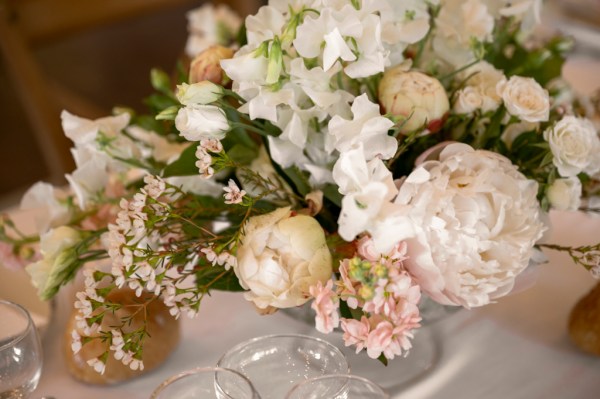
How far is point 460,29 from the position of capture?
0.77 meters

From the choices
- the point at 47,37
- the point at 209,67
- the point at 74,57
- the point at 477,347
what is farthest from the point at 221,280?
the point at 74,57

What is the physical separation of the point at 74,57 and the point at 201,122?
84.2 inches

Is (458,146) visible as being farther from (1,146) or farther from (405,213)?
(1,146)

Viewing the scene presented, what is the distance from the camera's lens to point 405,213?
543mm

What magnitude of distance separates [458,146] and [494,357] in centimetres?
30

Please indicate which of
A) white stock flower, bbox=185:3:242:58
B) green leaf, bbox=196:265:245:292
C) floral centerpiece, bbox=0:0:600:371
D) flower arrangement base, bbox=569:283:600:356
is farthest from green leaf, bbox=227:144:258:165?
white stock flower, bbox=185:3:242:58

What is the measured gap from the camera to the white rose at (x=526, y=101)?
26.4 inches

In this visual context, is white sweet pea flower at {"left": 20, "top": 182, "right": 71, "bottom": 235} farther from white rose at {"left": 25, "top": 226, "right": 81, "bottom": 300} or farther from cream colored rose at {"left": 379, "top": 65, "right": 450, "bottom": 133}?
cream colored rose at {"left": 379, "top": 65, "right": 450, "bottom": 133}

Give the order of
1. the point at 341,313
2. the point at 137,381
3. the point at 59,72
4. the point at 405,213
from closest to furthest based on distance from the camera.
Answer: the point at 405,213, the point at 341,313, the point at 137,381, the point at 59,72

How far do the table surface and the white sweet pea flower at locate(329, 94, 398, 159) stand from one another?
297mm

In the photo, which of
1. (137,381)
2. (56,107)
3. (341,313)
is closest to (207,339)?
(137,381)

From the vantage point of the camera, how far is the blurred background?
4.86 ft

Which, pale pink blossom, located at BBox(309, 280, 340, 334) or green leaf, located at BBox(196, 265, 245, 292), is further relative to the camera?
green leaf, located at BBox(196, 265, 245, 292)

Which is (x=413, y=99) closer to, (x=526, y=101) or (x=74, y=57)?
(x=526, y=101)
